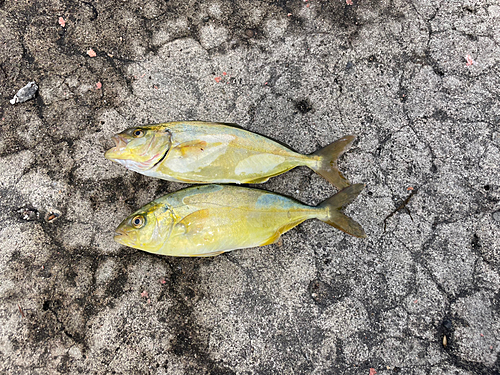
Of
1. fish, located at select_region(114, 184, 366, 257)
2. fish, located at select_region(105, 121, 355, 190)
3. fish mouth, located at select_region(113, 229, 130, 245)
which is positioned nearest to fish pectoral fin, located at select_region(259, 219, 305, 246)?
fish, located at select_region(114, 184, 366, 257)

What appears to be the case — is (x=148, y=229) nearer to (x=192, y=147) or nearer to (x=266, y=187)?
(x=192, y=147)

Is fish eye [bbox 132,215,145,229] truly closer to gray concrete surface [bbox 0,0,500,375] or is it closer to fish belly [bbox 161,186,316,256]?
fish belly [bbox 161,186,316,256]

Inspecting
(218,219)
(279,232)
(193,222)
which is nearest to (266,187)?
(279,232)

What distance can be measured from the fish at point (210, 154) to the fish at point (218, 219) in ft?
0.52

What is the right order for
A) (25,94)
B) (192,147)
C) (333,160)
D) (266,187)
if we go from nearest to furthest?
(192,147) < (333,160) < (266,187) < (25,94)

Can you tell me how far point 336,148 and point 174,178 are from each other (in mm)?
1566

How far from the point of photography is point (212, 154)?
2.72 metres

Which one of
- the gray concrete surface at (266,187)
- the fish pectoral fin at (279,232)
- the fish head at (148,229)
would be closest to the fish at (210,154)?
the gray concrete surface at (266,187)

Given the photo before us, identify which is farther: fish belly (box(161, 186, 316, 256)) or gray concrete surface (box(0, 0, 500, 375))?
gray concrete surface (box(0, 0, 500, 375))

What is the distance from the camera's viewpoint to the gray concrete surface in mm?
2809

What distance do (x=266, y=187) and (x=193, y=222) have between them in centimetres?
86

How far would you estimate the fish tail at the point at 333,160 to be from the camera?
2.82 meters

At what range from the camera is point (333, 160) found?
2824 mm

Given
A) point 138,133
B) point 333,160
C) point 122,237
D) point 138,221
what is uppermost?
point 138,133
